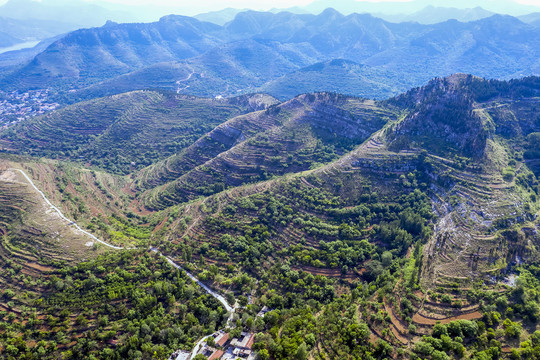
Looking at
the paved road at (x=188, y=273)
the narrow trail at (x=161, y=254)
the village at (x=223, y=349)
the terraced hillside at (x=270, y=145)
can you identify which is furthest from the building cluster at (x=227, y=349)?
the terraced hillside at (x=270, y=145)

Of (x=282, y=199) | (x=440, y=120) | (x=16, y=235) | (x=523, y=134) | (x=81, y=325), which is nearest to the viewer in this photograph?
(x=81, y=325)

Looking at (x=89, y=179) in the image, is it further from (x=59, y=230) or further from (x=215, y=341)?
(x=215, y=341)

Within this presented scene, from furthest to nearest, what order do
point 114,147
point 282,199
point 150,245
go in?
point 114,147
point 282,199
point 150,245

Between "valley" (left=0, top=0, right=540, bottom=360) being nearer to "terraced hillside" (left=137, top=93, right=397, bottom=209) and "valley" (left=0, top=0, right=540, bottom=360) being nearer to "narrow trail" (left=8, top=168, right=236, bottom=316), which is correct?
"narrow trail" (left=8, top=168, right=236, bottom=316)

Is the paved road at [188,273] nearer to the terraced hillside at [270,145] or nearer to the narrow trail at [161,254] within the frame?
the narrow trail at [161,254]

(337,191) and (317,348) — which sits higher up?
(337,191)

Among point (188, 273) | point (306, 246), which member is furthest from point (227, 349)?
point (306, 246)

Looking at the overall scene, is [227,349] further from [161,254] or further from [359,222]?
[359,222]

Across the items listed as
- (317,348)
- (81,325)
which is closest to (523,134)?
(317,348)

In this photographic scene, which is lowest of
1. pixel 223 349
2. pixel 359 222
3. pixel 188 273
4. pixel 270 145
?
pixel 223 349
